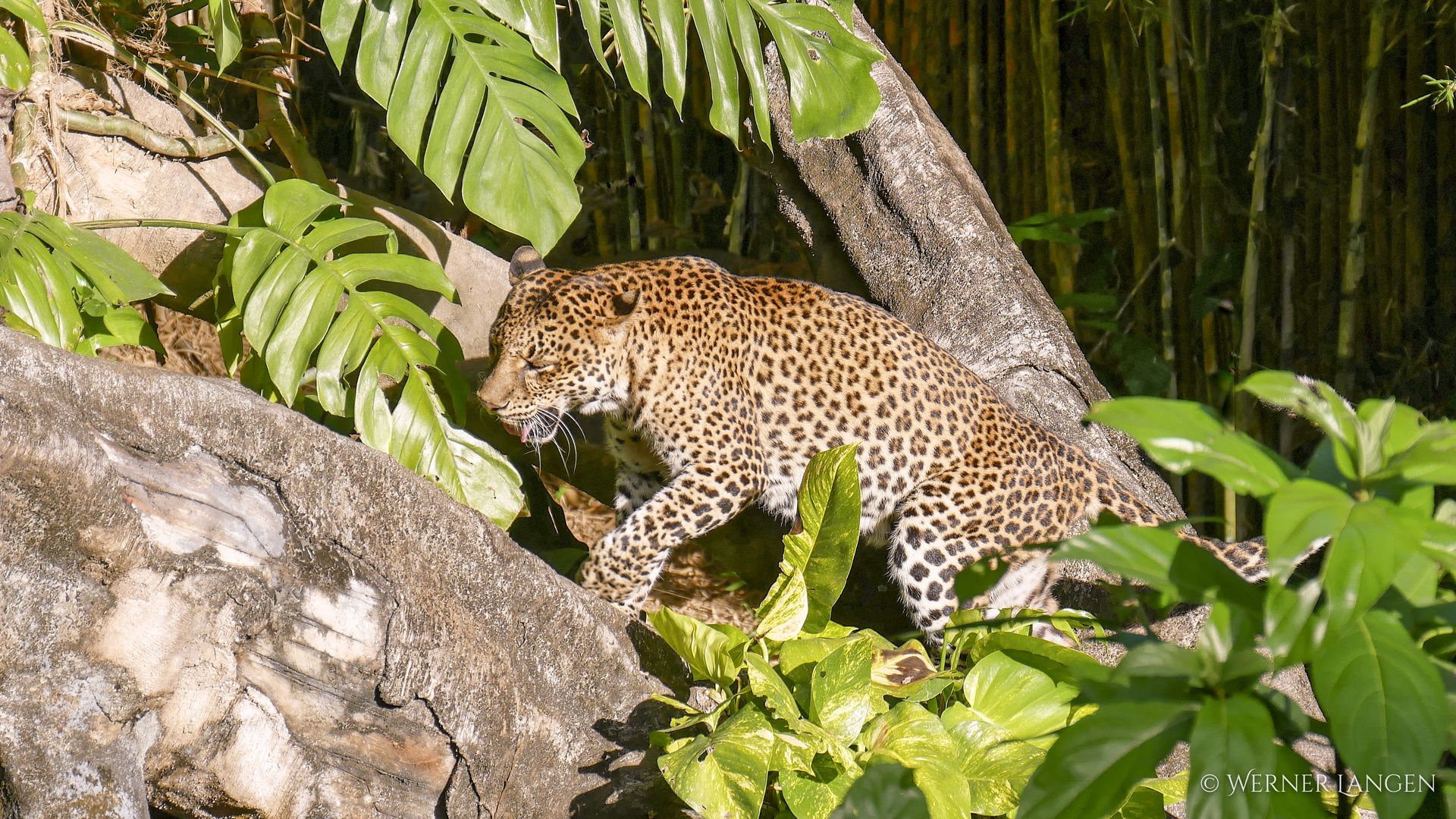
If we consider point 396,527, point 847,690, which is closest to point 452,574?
point 396,527

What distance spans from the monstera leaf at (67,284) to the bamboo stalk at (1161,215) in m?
4.33

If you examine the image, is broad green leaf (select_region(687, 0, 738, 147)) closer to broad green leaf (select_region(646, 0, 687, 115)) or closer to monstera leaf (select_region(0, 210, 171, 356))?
broad green leaf (select_region(646, 0, 687, 115))

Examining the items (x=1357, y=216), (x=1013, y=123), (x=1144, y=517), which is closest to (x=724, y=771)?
(x=1144, y=517)

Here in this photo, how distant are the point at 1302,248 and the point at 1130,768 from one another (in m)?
4.76

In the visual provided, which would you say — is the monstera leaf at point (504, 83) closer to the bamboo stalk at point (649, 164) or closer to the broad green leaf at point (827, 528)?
the broad green leaf at point (827, 528)

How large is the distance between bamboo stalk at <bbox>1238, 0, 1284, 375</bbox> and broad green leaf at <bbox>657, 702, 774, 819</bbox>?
373 centimetres

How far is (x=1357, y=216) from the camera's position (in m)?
4.52

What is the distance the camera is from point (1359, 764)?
30.8 inches

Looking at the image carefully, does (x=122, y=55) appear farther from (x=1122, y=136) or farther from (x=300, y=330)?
(x=1122, y=136)

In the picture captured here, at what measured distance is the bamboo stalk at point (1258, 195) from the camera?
459 cm

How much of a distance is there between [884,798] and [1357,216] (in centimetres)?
447

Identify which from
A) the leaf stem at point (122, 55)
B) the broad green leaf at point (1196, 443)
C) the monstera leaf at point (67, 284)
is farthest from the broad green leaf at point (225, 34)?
the broad green leaf at point (1196, 443)

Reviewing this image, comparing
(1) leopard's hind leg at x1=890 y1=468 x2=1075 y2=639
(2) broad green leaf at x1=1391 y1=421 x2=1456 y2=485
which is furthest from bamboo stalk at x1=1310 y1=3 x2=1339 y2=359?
(2) broad green leaf at x1=1391 y1=421 x2=1456 y2=485

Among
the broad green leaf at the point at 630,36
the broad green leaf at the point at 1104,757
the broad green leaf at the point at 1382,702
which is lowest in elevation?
the broad green leaf at the point at 1104,757
